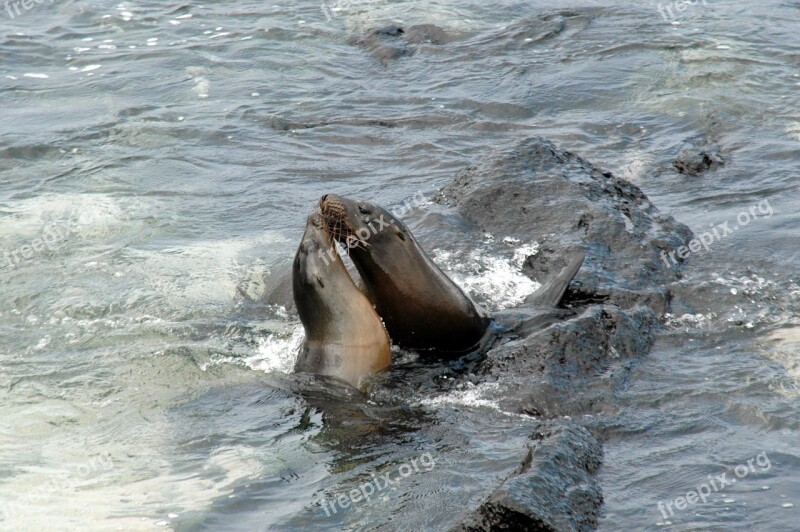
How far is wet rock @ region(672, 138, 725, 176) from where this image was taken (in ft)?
30.9

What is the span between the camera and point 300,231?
8.88 metres

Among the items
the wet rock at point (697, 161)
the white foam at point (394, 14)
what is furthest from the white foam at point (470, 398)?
the white foam at point (394, 14)

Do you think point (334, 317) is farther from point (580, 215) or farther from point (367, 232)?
point (580, 215)

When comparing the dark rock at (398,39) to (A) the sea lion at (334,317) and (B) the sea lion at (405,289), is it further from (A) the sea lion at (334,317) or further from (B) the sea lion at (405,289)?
(A) the sea lion at (334,317)

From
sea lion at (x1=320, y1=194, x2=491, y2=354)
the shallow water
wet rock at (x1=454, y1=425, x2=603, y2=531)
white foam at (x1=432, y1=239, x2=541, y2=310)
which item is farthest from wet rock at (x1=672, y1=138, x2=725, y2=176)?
wet rock at (x1=454, y1=425, x2=603, y2=531)

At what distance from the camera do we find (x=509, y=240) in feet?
25.5

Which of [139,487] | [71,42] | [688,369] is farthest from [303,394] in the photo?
[71,42]

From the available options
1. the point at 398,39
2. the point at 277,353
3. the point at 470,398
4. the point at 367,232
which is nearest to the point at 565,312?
the point at 470,398

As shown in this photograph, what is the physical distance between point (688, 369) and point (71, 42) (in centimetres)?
1158

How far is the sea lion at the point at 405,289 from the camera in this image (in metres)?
6.20

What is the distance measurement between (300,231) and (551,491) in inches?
194

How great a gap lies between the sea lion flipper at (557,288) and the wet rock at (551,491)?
1.63m

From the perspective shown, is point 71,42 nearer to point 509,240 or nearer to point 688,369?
point 509,240

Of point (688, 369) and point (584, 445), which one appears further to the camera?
point (688, 369)
